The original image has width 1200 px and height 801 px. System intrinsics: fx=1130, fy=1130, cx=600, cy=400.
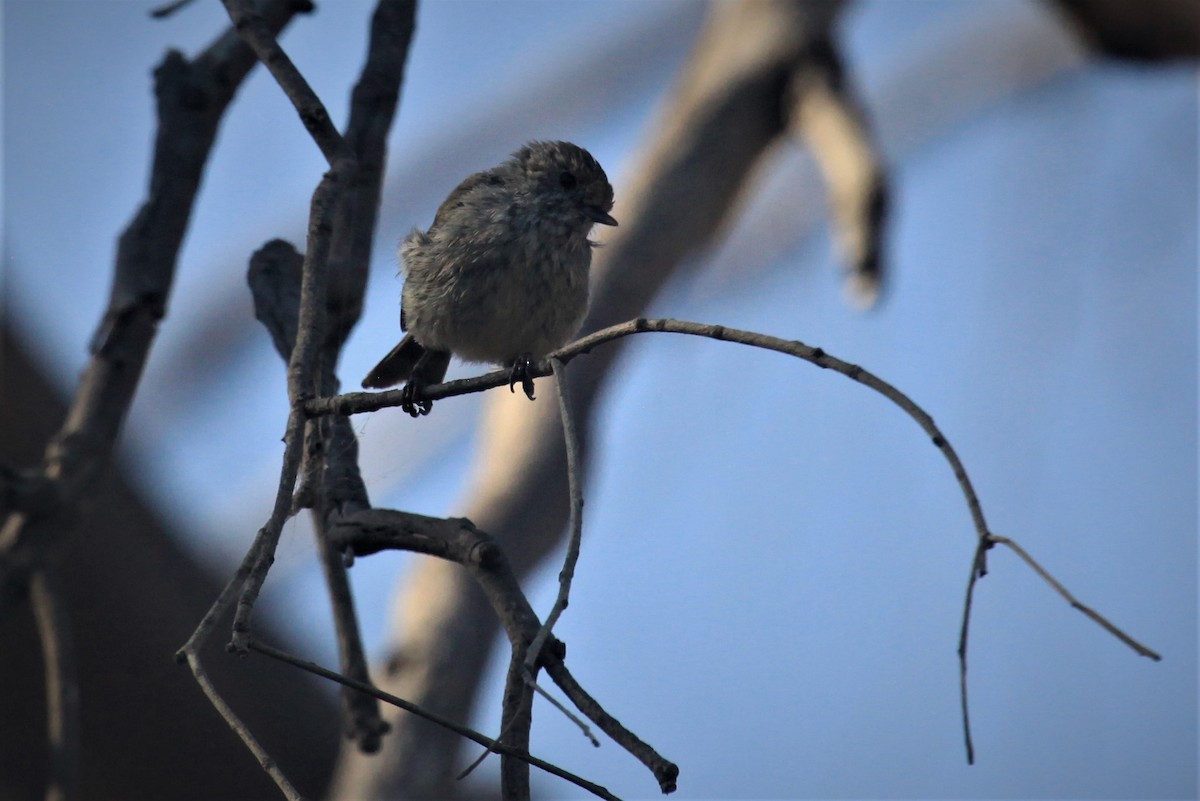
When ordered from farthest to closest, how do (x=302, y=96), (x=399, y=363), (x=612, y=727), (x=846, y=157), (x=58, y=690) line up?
(x=846, y=157) < (x=399, y=363) < (x=58, y=690) < (x=302, y=96) < (x=612, y=727)

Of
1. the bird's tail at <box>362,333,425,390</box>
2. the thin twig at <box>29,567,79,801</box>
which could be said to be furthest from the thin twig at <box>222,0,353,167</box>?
the thin twig at <box>29,567,79,801</box>

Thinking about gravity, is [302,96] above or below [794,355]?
above

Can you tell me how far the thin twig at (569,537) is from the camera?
1239mm

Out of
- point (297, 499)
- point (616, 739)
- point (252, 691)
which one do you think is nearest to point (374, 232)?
point (297, 499)

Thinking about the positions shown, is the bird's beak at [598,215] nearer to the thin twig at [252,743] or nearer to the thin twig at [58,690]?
the thin twig at [58,690]

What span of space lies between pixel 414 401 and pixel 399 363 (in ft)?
4.82

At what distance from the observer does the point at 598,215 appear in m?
3.04

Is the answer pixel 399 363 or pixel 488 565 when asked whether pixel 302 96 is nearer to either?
pixel 488 565

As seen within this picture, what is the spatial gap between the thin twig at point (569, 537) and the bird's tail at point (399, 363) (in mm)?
1810

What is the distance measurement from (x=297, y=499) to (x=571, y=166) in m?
1.44

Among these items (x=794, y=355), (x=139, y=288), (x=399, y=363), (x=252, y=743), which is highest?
(x=399, y=363)

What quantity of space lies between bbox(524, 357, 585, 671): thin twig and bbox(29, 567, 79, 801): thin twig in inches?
75.4

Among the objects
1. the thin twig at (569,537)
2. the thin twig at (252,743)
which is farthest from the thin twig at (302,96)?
the thin twig at (252,743)

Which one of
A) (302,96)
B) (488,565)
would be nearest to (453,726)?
(488,565)
